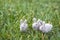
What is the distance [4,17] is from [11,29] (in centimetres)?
33

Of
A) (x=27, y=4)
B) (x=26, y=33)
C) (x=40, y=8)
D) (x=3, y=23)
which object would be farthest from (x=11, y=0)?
(x=26, y=33)

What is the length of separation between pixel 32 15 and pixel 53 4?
26.9 inches

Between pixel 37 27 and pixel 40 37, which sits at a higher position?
pixel 37 27

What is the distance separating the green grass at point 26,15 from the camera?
2.24 metres

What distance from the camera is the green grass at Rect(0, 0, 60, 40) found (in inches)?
88.3

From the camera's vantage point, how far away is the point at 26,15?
8.77 ft

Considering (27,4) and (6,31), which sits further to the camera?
(27,4)

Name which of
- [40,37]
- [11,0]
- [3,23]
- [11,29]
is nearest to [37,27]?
[40,37]

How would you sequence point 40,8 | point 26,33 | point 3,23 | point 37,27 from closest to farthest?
point 37,27, point 26,33, point 3,23, point 40,8

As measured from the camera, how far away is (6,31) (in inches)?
91.4

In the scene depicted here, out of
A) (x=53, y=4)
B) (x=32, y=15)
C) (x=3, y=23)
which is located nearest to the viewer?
(x=3, y=23)

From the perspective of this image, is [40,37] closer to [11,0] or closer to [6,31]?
[6,31]

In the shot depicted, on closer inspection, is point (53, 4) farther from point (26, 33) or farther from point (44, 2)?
point (26, 33)

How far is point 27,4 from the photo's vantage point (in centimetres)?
311
